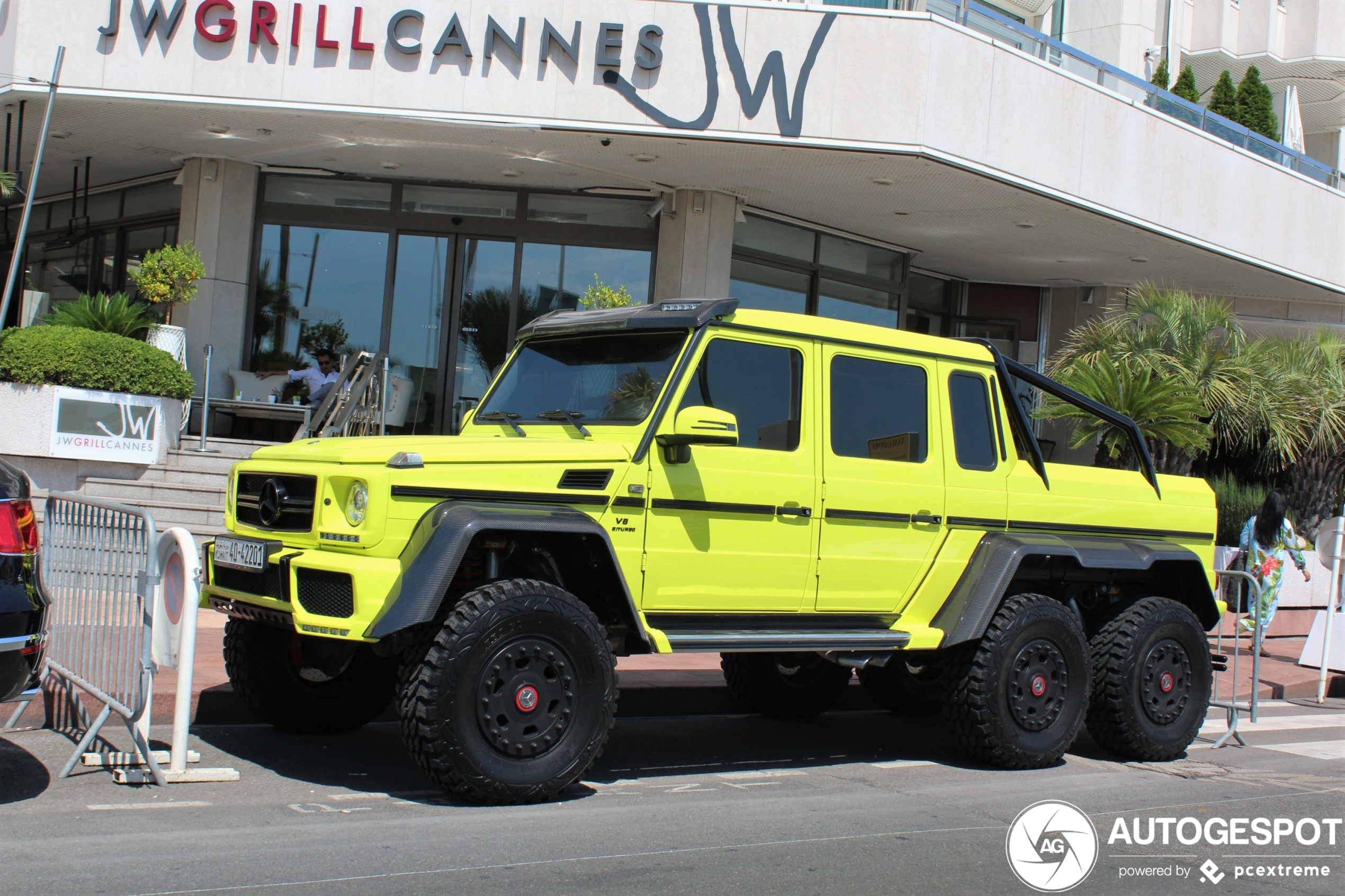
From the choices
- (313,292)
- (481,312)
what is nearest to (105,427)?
(313,292)

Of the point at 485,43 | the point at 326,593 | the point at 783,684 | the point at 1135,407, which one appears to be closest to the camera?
the point at 326,593

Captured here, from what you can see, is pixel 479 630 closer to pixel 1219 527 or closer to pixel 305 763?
pixel 305 763

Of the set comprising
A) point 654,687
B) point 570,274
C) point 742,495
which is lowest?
point 654,687

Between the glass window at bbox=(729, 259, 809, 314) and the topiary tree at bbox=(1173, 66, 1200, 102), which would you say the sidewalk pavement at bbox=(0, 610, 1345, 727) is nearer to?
the glass window at bbox=(729, 259, 809, 314)

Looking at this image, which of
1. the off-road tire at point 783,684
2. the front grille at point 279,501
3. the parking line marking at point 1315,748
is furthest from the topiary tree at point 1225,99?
the front grille at point 279,501

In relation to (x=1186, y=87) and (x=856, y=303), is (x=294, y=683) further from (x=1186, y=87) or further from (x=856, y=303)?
(x=1186, y=87)

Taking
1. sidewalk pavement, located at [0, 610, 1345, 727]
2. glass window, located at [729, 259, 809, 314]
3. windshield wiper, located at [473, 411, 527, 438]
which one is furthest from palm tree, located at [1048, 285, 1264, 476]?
windshield wiper, located at [473, 411, 527, 438]

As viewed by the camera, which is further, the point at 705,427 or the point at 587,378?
the point at 587,378

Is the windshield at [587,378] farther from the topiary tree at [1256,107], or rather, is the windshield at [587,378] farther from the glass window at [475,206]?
the topiary tree at [1256,107]

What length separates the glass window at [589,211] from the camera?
1628 cm

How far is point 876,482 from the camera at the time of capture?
6.27m

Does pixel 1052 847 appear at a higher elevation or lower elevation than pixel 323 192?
lower

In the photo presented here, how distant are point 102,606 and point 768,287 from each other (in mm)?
12622

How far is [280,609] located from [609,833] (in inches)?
65.8
